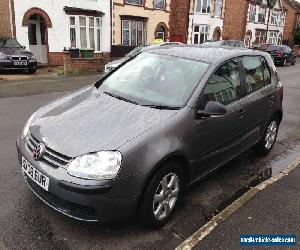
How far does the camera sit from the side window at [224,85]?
3935 mm

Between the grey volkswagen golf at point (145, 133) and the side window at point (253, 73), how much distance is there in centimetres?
2

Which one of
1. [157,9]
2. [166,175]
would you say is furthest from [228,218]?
[157,9]

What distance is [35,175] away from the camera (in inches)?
127

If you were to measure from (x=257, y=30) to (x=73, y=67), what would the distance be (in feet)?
110

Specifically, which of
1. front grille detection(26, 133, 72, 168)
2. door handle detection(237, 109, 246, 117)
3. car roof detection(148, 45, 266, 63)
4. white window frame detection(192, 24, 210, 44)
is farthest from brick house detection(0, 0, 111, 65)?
front grille detection(26, 133, 72, 168)

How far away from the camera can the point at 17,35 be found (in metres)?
18.4

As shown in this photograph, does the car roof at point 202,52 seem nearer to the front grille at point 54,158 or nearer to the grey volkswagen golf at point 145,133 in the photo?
the grey volkswagen golf at point 145,133

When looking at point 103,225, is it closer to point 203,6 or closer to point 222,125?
point 222,125

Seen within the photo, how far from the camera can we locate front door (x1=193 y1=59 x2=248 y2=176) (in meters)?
3.80

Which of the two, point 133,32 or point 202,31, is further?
point 202,31

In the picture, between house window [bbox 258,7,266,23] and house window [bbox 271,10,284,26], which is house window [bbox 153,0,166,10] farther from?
house window [bbox 271,10,284,26]

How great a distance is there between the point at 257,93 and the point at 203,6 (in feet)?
100.0

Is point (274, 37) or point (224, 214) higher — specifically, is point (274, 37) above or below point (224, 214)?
above

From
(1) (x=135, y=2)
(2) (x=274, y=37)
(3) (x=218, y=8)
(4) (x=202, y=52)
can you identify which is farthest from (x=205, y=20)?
(4) (x=202, y=52)
